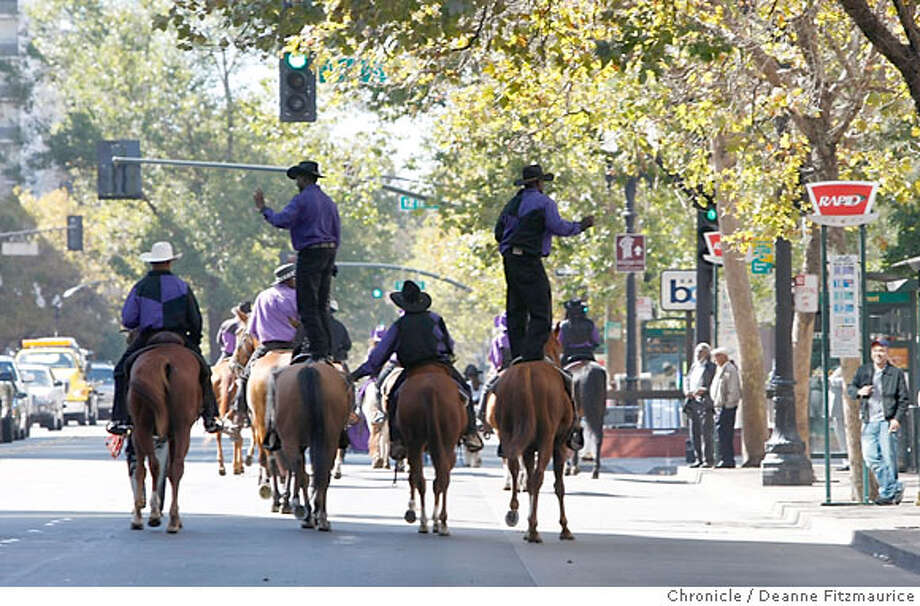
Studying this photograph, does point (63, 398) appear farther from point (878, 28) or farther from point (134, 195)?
point (878, 28)

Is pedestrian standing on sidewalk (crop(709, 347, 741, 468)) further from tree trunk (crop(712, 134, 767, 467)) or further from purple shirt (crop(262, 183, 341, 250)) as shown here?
purple shirt (crop(262, 183, 341, 250))

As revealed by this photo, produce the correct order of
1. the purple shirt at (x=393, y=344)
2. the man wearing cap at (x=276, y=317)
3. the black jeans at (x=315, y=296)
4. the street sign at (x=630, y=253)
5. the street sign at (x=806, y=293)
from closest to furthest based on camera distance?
1. the black jeans at (x=315, y=296)
2. the purple shirt at (x=393, y=344)
3. the man wearing cap at (x=276, y=317)
4. the street sign at (x=806, y=293)
5. the street sign at (x=630, y=253)

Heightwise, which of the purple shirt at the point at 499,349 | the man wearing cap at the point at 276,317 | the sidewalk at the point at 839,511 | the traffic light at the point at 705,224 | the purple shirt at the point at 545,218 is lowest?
the sidewalk at the point at 839,511

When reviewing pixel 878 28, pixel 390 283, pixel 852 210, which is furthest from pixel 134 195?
pixel 390 283

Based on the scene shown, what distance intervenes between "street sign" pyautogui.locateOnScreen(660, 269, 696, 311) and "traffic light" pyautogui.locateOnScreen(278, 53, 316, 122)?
12.6m

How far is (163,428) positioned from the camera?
18062mm

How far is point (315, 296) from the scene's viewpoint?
18766 millimetres

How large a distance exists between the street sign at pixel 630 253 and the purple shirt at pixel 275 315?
60.5 ft

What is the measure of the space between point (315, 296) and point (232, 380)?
361 inches

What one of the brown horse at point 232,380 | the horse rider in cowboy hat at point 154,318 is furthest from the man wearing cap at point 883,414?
the horse rider in cowboy hat at point 154,318

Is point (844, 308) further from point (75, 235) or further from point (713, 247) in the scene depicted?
point (75, 235)

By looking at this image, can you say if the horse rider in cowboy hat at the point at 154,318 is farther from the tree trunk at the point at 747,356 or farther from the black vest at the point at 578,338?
the tree trunk at the point at 747,356

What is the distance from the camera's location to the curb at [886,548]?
53.1 feet

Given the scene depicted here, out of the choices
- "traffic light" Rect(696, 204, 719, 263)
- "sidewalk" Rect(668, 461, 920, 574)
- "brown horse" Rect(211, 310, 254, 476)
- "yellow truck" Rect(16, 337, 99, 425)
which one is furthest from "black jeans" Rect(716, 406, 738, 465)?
"yellow truck" Rect(16, 337, 99, 425)
